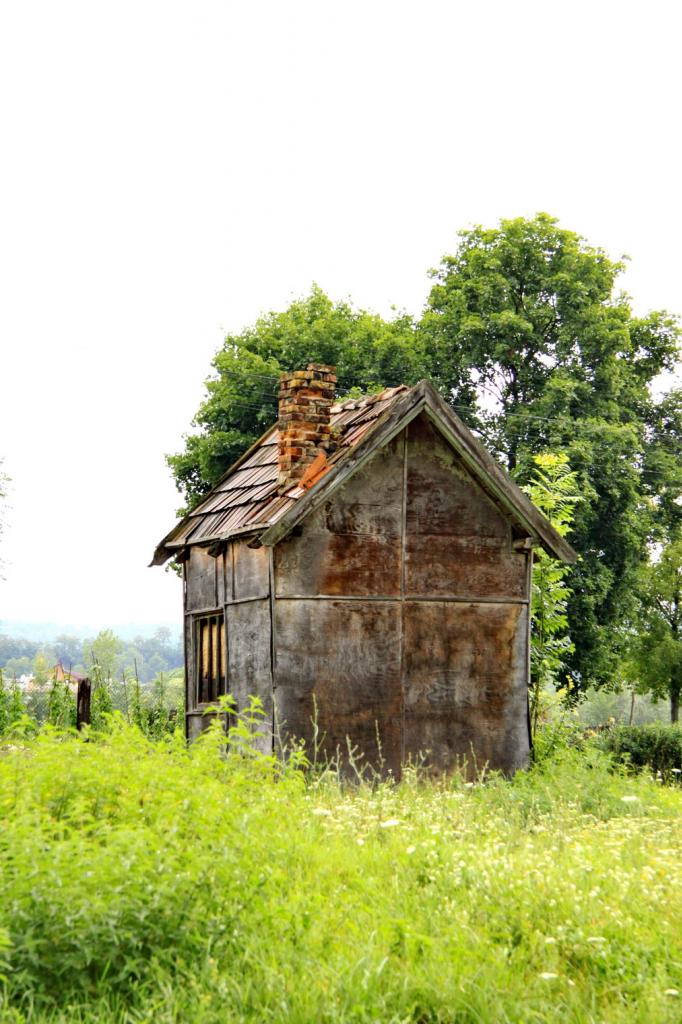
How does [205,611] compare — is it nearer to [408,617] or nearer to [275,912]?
[408,617]

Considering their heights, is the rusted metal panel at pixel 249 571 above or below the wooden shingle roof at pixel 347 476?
below

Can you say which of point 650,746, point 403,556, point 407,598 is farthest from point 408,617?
point 650,746

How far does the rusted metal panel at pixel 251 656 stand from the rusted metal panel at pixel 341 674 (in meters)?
0.25

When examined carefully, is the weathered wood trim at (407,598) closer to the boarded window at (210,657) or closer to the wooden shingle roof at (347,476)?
the wooden shingle roof at (347,476)

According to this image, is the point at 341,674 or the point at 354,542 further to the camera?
the point at 354,542

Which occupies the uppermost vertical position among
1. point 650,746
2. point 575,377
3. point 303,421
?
point 575,377

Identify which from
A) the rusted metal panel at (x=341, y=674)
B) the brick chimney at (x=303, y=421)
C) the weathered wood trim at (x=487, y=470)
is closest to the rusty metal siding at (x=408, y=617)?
the rusted metal panel at (x=341, y=674)

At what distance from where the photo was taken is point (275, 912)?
7.52m

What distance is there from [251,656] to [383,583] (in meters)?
2.09

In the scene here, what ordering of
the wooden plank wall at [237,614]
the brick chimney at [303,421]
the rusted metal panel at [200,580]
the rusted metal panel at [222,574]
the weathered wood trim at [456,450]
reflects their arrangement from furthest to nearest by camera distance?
the rusted metal panel at [200,580]
the rusted metal panel at [222,574]
the brick chimney at [303,421]
the wooden plank wall at [237,614]
the weathered wood trim at [456,450]

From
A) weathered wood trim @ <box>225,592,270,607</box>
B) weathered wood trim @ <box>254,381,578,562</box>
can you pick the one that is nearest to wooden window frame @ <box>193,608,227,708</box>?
weathered wood trim @ <box>225,592,270,607</box>

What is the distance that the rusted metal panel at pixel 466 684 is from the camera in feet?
55.5

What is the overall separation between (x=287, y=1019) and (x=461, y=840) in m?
3.82

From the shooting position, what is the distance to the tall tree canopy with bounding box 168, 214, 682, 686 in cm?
3541
